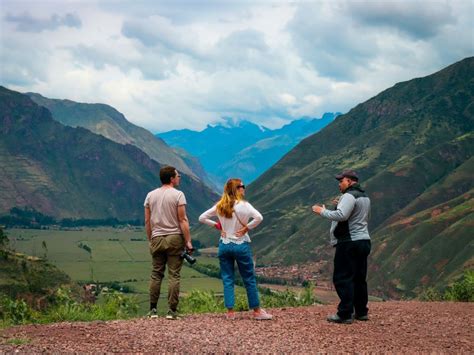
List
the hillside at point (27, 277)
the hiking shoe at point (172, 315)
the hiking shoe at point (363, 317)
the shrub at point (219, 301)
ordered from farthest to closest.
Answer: the hillside at point (27, 277) < the shrub at point (219, 301) < the hiking shoe at point (363, 317) < the hiking shoe at point (172, 315)

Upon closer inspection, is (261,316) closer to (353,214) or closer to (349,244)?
(349,244)

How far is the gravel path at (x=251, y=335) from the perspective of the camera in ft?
37.4

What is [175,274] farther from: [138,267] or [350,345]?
[138,267]

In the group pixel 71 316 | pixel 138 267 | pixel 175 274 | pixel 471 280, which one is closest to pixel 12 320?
pixel 71 316

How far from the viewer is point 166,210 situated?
47.8ft

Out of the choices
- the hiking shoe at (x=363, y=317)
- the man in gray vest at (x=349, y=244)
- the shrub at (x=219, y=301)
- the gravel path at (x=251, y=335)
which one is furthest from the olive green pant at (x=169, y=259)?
the hiking shoe at (x=363, y=317)

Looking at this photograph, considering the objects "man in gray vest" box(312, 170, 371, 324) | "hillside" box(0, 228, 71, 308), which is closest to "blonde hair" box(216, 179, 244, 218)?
"man in gray vest" box(312, 170, 371, 324)

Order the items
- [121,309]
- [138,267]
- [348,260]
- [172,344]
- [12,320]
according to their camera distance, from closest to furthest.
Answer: [172,344], [348,260], [12,320], [121,309], [138,267]

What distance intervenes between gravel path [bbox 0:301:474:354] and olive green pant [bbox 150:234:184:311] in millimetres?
687

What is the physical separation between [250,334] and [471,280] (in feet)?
36.7

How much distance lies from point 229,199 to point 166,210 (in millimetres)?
1518

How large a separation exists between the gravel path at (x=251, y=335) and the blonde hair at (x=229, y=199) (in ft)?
8.24

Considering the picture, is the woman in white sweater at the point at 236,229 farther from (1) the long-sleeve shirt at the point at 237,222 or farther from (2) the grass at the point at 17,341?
(2) the grass at the point at 17,341

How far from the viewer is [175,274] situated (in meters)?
14.7
